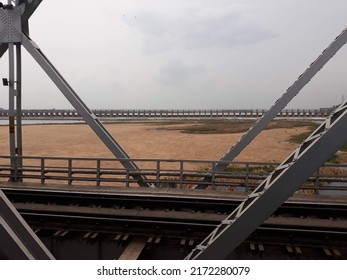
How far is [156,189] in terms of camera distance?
9664 mm

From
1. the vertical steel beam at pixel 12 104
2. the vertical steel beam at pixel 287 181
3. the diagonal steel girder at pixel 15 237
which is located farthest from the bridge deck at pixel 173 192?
the diagonal steel girder at pixel 15 237

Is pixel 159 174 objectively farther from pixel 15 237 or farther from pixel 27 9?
pixel 27 9

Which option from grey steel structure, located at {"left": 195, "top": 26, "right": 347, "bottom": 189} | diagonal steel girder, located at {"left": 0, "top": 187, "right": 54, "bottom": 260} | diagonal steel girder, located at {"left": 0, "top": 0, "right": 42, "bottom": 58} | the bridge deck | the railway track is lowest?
diagonal steel girder, located at {"left": 0, "top": 187, "right": 54, "bottom": 260}

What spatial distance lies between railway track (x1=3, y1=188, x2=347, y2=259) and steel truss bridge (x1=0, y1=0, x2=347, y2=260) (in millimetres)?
31

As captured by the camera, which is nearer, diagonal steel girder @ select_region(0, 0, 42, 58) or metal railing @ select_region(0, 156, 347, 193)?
metal railing @ select_region(0, 156, 347, 193)

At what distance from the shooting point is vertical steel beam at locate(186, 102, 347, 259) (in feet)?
10.2

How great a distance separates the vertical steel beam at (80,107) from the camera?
1002cm

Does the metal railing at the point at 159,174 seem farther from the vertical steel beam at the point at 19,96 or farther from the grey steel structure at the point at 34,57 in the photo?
the grey steel structure at the point at 34,57

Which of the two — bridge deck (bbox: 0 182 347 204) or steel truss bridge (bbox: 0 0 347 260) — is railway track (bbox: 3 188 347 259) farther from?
bridge deck (bbox: 0 182 347 204)

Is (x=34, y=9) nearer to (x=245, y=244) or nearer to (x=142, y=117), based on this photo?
(x=245, y=244)

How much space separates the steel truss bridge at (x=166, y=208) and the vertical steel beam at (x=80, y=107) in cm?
4

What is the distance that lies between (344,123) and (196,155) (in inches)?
911

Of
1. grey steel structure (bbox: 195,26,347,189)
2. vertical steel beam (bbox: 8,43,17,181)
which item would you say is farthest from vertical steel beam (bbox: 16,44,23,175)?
grey steel structure (bbox: 195,26,347,189)
